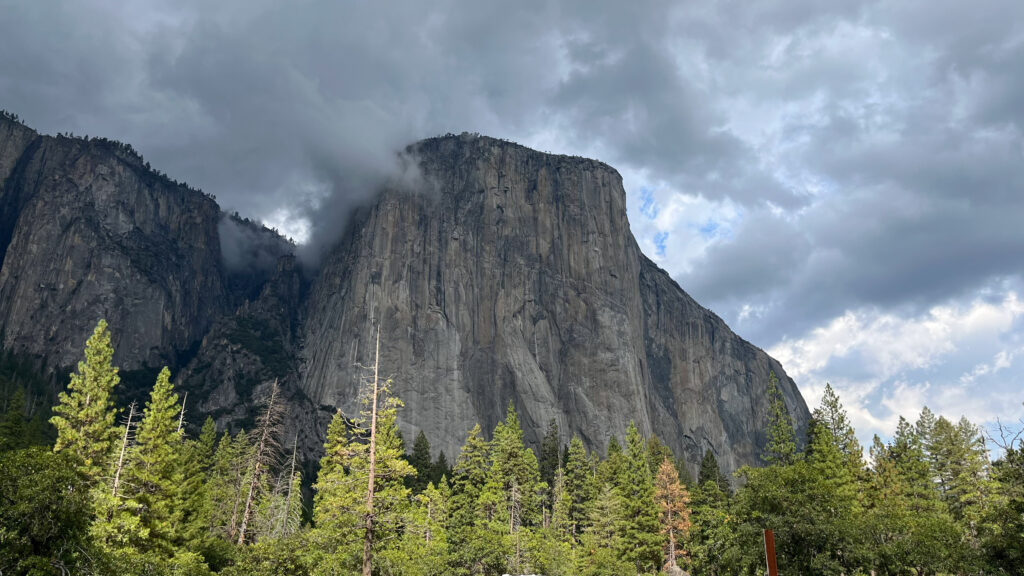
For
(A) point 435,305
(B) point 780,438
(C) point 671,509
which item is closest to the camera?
(B) point 780,438

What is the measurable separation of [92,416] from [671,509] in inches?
2031

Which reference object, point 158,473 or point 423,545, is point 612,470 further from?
point 158,473

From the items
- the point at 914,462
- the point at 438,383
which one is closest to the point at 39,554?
the point at 914,462

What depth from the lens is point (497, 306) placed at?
160 m

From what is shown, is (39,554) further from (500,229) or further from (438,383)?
(500,229)

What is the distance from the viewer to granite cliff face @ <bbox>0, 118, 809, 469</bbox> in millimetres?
150750

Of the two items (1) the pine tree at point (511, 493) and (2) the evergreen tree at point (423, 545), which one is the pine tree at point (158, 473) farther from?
(1) the pine tree at point (511, 493)

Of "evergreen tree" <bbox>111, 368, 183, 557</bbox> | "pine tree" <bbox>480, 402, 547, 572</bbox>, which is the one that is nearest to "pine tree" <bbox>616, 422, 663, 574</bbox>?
"pine tree" <bbox>480, 402, 547, 572</bbox>


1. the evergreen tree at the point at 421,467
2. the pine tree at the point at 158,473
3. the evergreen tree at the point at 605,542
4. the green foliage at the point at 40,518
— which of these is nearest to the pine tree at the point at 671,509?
the evergreen tree at the point at 605,542

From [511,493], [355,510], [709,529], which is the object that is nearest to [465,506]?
[511,493]

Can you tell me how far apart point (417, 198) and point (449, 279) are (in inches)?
1000

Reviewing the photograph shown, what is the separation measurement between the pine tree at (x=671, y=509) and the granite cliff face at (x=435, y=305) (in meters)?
75.0

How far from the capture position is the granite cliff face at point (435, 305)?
15075 centimetres

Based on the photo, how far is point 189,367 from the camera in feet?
622
